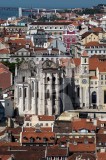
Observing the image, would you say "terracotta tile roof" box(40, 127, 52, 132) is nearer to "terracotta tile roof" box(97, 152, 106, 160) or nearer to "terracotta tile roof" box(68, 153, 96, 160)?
"terracotta tile roof" box(68, 153, 96, 160)

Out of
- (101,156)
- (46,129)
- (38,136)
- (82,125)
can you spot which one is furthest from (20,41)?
(101,156)

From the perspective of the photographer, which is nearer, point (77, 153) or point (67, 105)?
point (77, 153)

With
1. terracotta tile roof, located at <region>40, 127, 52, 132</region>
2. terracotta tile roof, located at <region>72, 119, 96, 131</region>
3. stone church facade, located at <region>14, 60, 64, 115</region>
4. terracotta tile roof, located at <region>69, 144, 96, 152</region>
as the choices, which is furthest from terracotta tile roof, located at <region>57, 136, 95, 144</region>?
stone church facade, located at <region>14, 60, 64, 115</region>

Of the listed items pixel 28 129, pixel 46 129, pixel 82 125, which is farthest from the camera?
pixel 82 125

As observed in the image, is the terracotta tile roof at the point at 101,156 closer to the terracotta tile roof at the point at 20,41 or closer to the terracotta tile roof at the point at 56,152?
the terracotta tile roof at the point at 56,152

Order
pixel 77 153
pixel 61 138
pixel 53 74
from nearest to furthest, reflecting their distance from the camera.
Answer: pixel 77 153
pixel 61 138
pixel 53 74

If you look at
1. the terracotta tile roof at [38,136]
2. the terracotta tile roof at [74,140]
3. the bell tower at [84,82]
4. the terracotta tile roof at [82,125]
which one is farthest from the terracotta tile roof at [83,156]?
the bell tower at [84,82]

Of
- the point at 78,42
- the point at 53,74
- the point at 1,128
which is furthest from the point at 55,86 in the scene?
the point at 78,42

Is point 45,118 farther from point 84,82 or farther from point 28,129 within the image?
point 84,82

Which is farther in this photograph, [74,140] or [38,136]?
[38,136]

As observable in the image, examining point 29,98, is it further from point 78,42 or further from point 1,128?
point 78,42

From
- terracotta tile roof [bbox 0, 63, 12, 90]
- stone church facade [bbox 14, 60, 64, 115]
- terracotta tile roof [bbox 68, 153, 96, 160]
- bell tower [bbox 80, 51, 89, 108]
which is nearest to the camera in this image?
terracotta tile roof [bbox 68, 153, 96, 160]
